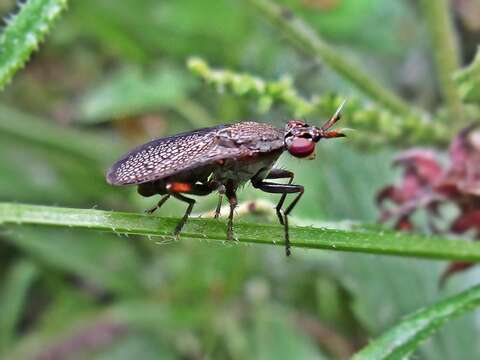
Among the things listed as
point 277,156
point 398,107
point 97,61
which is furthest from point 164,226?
point 97,61

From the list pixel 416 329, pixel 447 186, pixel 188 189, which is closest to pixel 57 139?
pixel 188 189

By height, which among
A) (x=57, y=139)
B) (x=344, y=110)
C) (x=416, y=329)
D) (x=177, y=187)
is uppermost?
(x=57, y=139)

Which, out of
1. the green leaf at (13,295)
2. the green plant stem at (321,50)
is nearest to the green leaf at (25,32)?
the green plant stem at (321,50)

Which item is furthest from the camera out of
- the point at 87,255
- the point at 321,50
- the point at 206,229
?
the point at 87,255

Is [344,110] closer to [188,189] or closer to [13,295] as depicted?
[188,189]

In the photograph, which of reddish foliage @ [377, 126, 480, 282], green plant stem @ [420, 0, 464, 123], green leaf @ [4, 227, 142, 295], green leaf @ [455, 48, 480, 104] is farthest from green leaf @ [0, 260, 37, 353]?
green leaf @ [455, 48, 480, 104]

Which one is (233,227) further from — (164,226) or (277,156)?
(277,156)

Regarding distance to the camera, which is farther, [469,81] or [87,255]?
[87,255]
